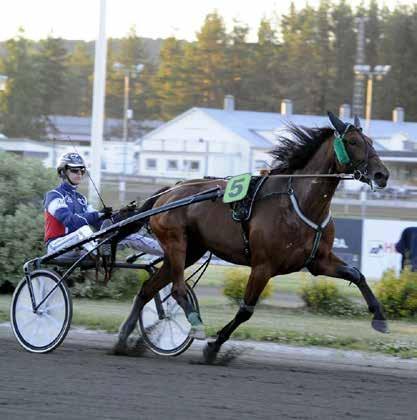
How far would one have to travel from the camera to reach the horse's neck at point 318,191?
271 inches

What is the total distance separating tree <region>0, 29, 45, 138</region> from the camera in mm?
60062

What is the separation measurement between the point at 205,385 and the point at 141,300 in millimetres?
1681

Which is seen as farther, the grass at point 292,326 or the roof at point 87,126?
the roof at point 87,126

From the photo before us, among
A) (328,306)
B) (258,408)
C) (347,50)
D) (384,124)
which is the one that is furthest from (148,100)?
(258,408)

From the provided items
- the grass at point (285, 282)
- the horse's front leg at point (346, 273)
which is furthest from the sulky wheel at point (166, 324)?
the grass at point (285, 282)

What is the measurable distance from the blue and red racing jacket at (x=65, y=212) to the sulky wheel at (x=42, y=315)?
0.37 meters

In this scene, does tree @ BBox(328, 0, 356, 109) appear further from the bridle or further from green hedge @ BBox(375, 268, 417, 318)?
the bridle

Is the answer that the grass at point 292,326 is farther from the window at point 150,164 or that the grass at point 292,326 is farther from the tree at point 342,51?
the tree at point 342,51

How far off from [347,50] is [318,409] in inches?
2679

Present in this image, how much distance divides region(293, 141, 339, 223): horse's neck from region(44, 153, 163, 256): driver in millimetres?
1750

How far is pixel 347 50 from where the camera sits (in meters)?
71.5

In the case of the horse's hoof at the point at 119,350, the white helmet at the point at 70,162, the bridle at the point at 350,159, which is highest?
the bridle at the point at 350,159

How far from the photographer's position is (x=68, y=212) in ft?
24.8

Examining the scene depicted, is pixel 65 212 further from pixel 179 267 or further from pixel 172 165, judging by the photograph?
pixel 172 165
